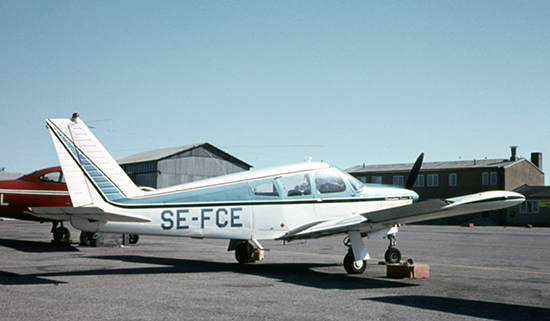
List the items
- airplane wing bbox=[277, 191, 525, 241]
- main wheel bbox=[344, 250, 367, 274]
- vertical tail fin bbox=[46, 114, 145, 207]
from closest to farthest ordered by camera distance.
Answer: airplane wing bbox=[277, 191, 525, 241] → vertical tail fin bbox=[46, 114, 145, 207] → main wheel bbox=[344, 250, 367, 274]

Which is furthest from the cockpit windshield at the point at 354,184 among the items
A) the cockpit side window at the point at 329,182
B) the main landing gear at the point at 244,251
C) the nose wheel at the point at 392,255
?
the main landing gear at the point at 244,251

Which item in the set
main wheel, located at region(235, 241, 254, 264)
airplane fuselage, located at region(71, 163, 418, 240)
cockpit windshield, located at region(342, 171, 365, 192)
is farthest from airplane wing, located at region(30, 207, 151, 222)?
cockpit windshield, located at region(342, 171, 365, 192)

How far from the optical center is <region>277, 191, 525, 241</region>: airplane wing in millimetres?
10852

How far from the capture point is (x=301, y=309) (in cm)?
763

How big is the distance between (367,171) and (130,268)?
224ft

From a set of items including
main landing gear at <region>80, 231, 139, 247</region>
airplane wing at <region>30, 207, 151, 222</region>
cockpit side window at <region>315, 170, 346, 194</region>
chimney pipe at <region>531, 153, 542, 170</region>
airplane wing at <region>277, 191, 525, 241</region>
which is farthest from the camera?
chimney pipe at <region>531, 153, 542, 170</region>

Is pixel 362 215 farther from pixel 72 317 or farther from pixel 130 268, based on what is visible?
pixel 72 317

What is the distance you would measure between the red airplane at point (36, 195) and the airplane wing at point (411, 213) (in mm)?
9541

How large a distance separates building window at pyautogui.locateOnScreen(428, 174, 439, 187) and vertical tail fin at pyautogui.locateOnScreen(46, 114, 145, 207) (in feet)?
212

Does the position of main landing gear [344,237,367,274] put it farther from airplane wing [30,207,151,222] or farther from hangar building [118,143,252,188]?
hangar building [118,143,252,188]

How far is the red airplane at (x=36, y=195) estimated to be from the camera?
19000 mm

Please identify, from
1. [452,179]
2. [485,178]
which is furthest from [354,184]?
[452,179]

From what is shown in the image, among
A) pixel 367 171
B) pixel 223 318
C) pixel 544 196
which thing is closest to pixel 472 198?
pixel 223 318

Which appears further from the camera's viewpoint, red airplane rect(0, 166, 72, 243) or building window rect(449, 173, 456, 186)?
building window rect(449, 173, 456, 186)
